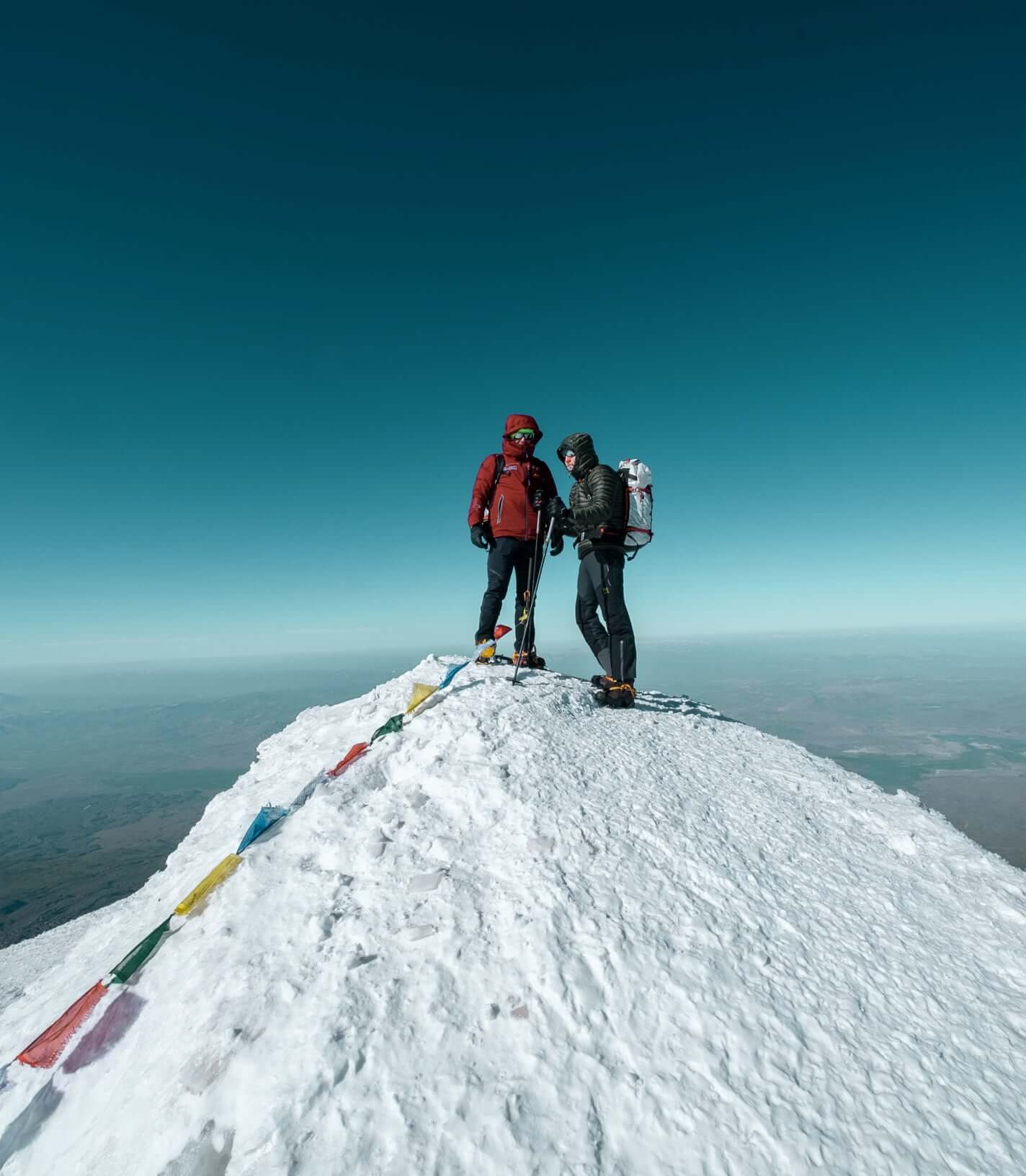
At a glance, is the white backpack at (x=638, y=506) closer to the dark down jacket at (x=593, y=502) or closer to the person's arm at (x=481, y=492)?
the dark down jacket at (x=593, y=502)

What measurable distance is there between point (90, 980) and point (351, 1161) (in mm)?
4120

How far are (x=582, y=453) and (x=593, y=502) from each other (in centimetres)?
93

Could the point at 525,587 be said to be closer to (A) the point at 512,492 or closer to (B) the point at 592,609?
(B) the point at 592,609

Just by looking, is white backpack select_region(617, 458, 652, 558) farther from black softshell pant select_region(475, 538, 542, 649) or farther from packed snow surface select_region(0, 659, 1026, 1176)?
packed snow surface select_region(0, 659, 1026, 1176)

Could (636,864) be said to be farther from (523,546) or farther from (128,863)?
(128,863)

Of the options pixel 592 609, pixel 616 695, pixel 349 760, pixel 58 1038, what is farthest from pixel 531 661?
pixel 58 1038

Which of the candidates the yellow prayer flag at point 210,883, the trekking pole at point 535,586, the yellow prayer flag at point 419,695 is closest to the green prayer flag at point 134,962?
the yellow prayer flag at point 210,883

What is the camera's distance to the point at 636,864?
4.04 m

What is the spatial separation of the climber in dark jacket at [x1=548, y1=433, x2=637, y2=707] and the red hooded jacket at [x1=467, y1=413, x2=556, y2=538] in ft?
1.49

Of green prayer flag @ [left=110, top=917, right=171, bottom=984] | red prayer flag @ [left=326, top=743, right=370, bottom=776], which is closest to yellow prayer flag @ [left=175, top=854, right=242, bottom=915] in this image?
green prayer flag @ [left=110, top=917, right=171, bottom=984]

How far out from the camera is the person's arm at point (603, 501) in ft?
Result: 24.1

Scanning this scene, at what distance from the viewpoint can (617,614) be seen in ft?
24.9

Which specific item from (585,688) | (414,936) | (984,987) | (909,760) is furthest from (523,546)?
(909,760)

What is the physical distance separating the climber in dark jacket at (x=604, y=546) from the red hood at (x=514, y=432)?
2.13 ft
